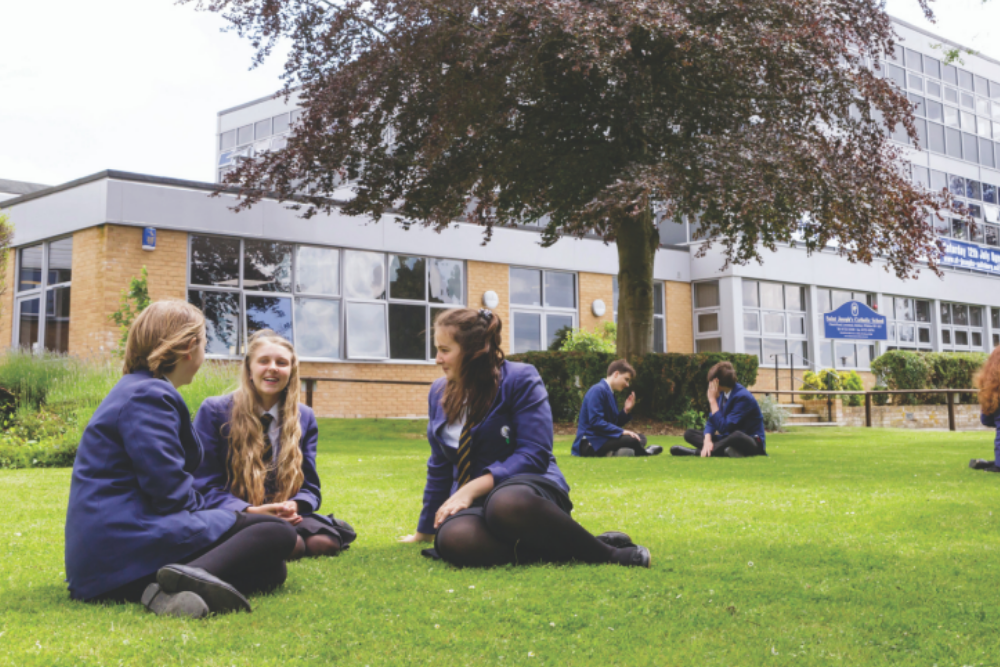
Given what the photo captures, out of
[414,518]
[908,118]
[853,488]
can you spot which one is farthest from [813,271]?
[414,518]

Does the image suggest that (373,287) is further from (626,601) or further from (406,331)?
(626,601)

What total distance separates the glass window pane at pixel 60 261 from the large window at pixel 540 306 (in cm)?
1028

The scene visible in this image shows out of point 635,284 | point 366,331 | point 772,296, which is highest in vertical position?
point 772,296

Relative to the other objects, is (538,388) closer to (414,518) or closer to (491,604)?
(491,604)

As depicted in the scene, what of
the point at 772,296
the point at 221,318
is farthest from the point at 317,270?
the point at 772,296

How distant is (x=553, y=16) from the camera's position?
1277 centimetres

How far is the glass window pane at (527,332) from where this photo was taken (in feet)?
75.6

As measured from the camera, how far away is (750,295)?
2697 centimetres

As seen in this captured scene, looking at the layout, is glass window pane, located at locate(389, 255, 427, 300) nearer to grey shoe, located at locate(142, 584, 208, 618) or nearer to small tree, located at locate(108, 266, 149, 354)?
small tree, located at locate(108, 266, 149, 354)

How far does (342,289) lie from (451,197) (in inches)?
224

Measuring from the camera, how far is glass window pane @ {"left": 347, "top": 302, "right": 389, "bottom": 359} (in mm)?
20391

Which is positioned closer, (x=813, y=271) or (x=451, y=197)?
(x=451, y=197)

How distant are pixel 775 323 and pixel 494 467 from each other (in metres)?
24.8

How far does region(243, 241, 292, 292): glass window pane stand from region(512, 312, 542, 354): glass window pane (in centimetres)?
613
